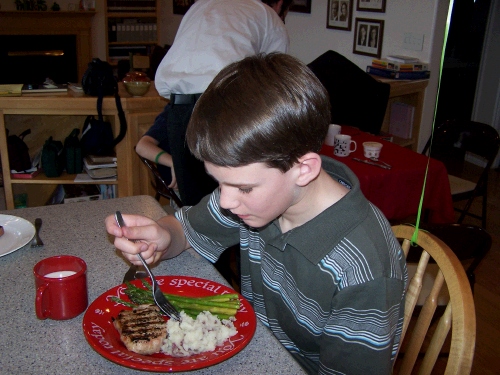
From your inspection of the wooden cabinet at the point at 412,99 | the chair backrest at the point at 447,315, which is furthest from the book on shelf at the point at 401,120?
the chair backrest at the point at 447,315

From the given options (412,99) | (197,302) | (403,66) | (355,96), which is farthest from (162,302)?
(412,99)

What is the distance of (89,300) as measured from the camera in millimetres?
991

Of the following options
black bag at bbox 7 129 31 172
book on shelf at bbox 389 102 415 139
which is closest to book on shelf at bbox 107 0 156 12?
book on shelf at bbox 389 102 415 139

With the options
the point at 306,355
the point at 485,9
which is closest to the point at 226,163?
the point at 306,355

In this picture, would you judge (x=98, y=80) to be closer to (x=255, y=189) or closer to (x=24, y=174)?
(x=24, y=174)

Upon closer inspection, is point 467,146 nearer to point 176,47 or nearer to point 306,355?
point 176,47

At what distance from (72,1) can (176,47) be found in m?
5.01

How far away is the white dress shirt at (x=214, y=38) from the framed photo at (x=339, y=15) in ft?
7.41

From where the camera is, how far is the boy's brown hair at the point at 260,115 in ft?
2.66

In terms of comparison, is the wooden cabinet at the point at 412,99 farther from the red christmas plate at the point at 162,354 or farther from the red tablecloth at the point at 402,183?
the red christmas plate at the point at 162,354

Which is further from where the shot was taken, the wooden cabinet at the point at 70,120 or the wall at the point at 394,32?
the wall at the point at 394,32

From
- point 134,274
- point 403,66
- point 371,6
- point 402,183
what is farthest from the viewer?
point 371,6

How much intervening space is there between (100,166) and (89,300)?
70.6 inches

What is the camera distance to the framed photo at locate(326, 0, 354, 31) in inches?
162
